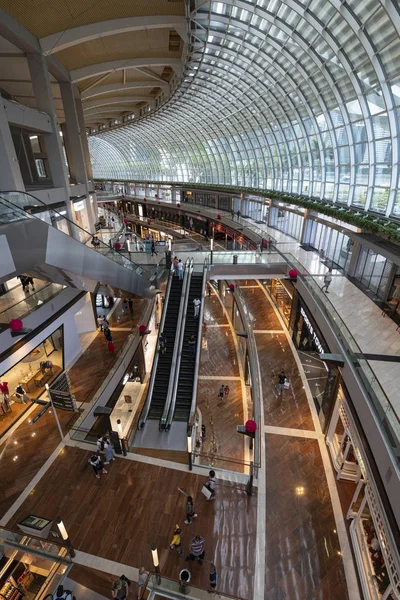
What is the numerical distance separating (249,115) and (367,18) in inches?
681

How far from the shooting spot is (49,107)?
14.6 meters

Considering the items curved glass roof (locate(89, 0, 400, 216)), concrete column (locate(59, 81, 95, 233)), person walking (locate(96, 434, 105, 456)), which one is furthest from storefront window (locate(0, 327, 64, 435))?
curved glass roof (locate(89, 0, 400, 216))

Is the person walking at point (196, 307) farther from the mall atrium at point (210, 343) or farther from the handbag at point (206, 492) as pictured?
the handbag at point (206, 492)

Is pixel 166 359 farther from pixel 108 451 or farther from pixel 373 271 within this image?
pixel 373 271

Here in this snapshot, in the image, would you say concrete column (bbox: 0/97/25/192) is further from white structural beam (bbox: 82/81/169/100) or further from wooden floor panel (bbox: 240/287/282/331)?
white structural beam (bbox: 82/81/169/100)

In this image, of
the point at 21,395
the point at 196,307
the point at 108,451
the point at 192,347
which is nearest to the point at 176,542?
the point at 108,451

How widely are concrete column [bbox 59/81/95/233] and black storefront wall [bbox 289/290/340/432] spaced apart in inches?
643

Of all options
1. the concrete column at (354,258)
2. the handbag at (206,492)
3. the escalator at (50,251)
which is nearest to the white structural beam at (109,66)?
the escalator at (50,251)

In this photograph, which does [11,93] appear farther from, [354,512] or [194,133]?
[354,512]

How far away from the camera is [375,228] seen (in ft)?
40.9

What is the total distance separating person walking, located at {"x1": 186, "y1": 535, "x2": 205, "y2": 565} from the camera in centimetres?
670

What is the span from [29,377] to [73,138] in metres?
15.3

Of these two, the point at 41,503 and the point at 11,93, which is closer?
the point at 41,503

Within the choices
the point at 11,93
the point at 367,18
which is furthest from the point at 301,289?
the point at 11,93
